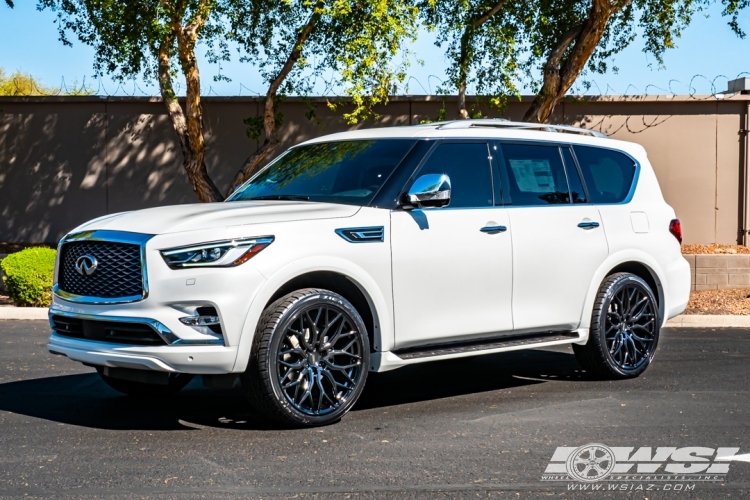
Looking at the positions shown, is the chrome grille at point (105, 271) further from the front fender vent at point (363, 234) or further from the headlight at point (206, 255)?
the front fender vent at point (363, 234)

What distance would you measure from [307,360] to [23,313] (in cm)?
775

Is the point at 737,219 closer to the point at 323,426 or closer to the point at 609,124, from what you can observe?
the point at 609,124

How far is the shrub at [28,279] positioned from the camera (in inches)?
523

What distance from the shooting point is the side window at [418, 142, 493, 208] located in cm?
734

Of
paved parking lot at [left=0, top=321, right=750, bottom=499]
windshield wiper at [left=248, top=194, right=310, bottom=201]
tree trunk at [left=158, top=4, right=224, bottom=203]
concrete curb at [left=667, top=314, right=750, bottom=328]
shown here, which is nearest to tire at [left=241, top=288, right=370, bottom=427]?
paved parking lot at [left=0, top=321, right=750, bottom=499]

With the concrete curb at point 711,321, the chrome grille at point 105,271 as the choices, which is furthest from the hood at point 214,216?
the concrete curb at point 711,321

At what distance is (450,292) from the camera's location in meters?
7.09

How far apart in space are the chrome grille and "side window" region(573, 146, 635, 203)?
394 cm

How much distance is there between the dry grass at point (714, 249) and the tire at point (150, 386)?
11378 millimetres

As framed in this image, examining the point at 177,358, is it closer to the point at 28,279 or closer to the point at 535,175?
the point at 535,175

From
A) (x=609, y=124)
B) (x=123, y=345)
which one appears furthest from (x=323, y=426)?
(x=609, y=124)

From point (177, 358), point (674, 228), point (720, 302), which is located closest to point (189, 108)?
point (720, 302)

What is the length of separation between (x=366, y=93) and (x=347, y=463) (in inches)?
357

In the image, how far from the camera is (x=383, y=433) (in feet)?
21.0
